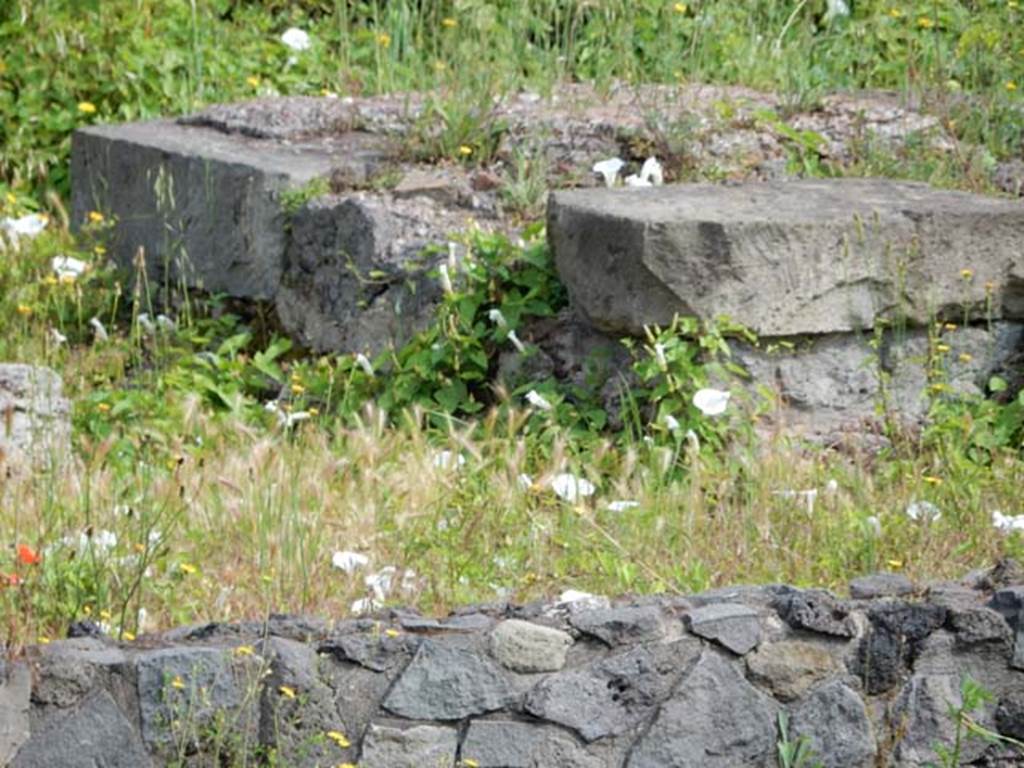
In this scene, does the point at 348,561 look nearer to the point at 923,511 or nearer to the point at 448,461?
the point at 448,461

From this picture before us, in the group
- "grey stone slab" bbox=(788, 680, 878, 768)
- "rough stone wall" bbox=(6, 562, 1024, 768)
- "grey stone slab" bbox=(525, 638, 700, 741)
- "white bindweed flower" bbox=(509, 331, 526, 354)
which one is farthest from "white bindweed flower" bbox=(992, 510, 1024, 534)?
"white bindweed flower" bbox=(509, 331, 526, 354)

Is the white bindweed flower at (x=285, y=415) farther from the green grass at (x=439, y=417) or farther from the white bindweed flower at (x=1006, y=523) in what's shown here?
the white bindweed flower at (x=1006, y=523)

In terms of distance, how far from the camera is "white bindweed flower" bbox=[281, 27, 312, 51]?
9109mm

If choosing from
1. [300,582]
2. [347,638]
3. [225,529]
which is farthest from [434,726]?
[225,529]

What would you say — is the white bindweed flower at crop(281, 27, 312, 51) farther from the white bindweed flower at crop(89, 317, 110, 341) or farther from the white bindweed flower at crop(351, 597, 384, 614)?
the white bindweed flower at crop(351, 597, 384, 614)

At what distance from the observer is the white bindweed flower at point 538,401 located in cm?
590

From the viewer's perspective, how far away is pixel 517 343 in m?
6.12

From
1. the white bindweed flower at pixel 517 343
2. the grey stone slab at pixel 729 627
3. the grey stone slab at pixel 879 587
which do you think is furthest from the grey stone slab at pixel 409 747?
the white bindweed flower at pixel 517 343

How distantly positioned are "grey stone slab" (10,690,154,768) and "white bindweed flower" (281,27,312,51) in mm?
5947

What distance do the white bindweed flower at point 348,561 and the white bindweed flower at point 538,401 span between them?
144 cm

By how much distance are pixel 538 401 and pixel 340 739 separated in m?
2.41

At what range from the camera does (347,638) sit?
3664 millimetres

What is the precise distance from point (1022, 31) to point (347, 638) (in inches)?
174

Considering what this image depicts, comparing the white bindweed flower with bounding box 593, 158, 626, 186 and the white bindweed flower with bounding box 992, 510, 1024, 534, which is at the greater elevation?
the white bindweed flower with bounding box 593, 158, 626, 186
